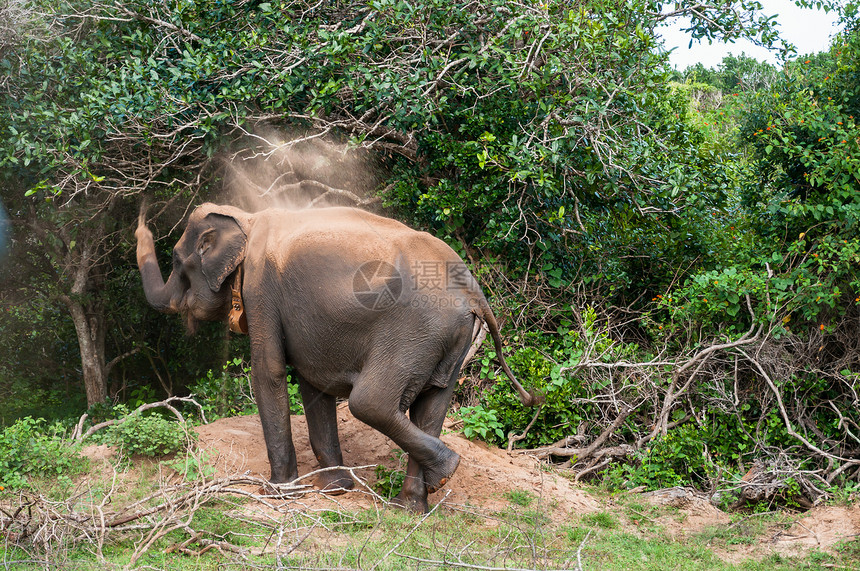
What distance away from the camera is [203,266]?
22.0 ft

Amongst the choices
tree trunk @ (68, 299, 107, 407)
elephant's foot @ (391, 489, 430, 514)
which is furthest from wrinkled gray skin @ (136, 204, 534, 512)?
tree trunk @ (68, 299, 107, 407)

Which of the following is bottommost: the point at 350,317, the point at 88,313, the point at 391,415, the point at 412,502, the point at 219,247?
the point at 412,502

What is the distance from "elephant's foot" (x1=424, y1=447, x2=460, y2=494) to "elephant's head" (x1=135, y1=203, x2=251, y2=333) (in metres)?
2.15

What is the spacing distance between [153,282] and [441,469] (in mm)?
2923

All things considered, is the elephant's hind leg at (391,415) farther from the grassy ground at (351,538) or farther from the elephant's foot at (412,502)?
the grassy ground at (351,538)

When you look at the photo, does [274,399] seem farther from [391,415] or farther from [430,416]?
[430,416]

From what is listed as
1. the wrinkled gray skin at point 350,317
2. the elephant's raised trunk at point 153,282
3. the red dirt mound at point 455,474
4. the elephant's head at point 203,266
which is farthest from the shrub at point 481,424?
the elephant's raised trunk at point 153,282

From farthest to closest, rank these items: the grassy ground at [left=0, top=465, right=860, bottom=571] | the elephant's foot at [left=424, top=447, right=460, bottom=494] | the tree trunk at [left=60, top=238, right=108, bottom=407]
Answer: the tree trunk at [left=60, top=238, right=108, bottom=407]
the elephant's foot at [left=424, top=447, right=460, bottom=494]
the grassy ground at [left=0, top=465, right=860, bottom=571]

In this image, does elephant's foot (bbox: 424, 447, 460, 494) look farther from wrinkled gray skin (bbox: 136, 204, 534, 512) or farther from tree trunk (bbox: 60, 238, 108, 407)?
tree trunk (bbox: 60, 238, 108, 407)

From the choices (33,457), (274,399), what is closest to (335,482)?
(274,399)

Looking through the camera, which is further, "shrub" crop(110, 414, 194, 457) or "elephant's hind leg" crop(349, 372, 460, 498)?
"shrub" crop(110, 414, 194, 457)

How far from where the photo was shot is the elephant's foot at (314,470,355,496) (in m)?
6.52

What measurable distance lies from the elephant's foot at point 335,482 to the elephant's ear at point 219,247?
1.71 meters

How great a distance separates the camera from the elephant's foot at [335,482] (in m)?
6.52
